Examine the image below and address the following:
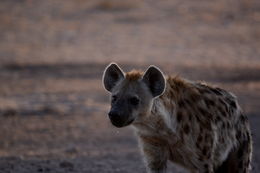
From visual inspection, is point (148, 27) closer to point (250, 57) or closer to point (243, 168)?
point (250, 57)

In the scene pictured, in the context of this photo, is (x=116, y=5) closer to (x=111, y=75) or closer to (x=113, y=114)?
(x=111, y=75)

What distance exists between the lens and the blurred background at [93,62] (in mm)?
8078

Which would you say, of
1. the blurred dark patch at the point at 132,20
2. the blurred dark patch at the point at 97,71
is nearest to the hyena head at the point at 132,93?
the blurred dark patch at the point at 97,71

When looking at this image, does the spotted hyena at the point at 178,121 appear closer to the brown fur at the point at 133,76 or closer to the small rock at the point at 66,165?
the brown fur at the point at 133,76

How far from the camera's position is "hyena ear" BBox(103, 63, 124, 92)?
5051 millimetres

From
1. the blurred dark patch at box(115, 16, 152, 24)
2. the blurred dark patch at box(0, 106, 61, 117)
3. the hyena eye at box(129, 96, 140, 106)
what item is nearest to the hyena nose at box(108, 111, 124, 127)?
the hyena eye at box(129, 96, 140, 106)

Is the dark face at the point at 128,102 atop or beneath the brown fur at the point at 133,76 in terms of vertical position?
beneath

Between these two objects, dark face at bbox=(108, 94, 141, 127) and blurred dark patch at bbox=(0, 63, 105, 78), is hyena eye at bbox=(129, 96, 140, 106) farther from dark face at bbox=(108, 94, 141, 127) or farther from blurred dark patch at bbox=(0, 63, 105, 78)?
blurred dark patch at bbox=(0, 63, 105, 78)

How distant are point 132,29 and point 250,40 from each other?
2.63 meters

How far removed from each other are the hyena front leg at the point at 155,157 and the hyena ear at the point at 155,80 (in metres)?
0.39

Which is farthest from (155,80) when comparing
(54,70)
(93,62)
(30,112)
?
(93,62)

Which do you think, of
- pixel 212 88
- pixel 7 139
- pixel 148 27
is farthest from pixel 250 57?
pixel 212 88

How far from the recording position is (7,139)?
863 cm

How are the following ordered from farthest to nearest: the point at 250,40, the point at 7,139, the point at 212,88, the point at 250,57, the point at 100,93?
the point at 250,40
the point at 250,57
the point at 100,93
the point at 7,139
the point at 212,88
